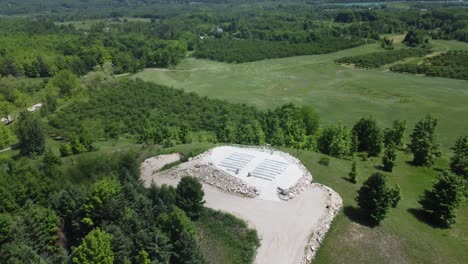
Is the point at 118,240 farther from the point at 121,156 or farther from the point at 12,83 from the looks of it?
the point at 12,83

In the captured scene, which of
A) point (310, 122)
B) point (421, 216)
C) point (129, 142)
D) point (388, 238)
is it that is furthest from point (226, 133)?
point (388, 238)

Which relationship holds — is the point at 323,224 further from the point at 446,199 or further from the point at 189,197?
the point at 446,199

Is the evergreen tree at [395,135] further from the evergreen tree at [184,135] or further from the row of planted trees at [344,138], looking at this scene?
the evergreen tree at [184,135]

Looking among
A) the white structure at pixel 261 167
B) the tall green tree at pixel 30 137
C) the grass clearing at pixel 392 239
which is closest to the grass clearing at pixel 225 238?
the white structure at pixel 261 167

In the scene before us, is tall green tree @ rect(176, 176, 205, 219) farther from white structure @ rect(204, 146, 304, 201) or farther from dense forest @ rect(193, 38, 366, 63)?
dense forest @ rect(193, 38, 366, 63)

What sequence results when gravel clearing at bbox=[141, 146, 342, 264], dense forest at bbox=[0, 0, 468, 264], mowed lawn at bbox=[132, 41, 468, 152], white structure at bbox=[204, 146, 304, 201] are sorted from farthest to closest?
1. mowed lawn at bbox=[132, 41, 468, 152]
2. white structure at bbox=[204, 146, 304, 201]
3. gravel clearing at bbox=[141, 146, 342, 264]
4. dense forest at bbox=[0, 0, 468, 264]

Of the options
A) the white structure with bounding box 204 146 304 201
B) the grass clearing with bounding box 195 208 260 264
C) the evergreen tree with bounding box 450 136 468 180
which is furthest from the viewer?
the evergreen tree with bounding box 450 136 468 180

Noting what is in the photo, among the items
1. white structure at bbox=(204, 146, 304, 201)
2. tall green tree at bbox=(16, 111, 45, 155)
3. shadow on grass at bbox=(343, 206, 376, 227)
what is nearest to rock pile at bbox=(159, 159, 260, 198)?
white structure at bbox=(204, 146, 304, 201)
